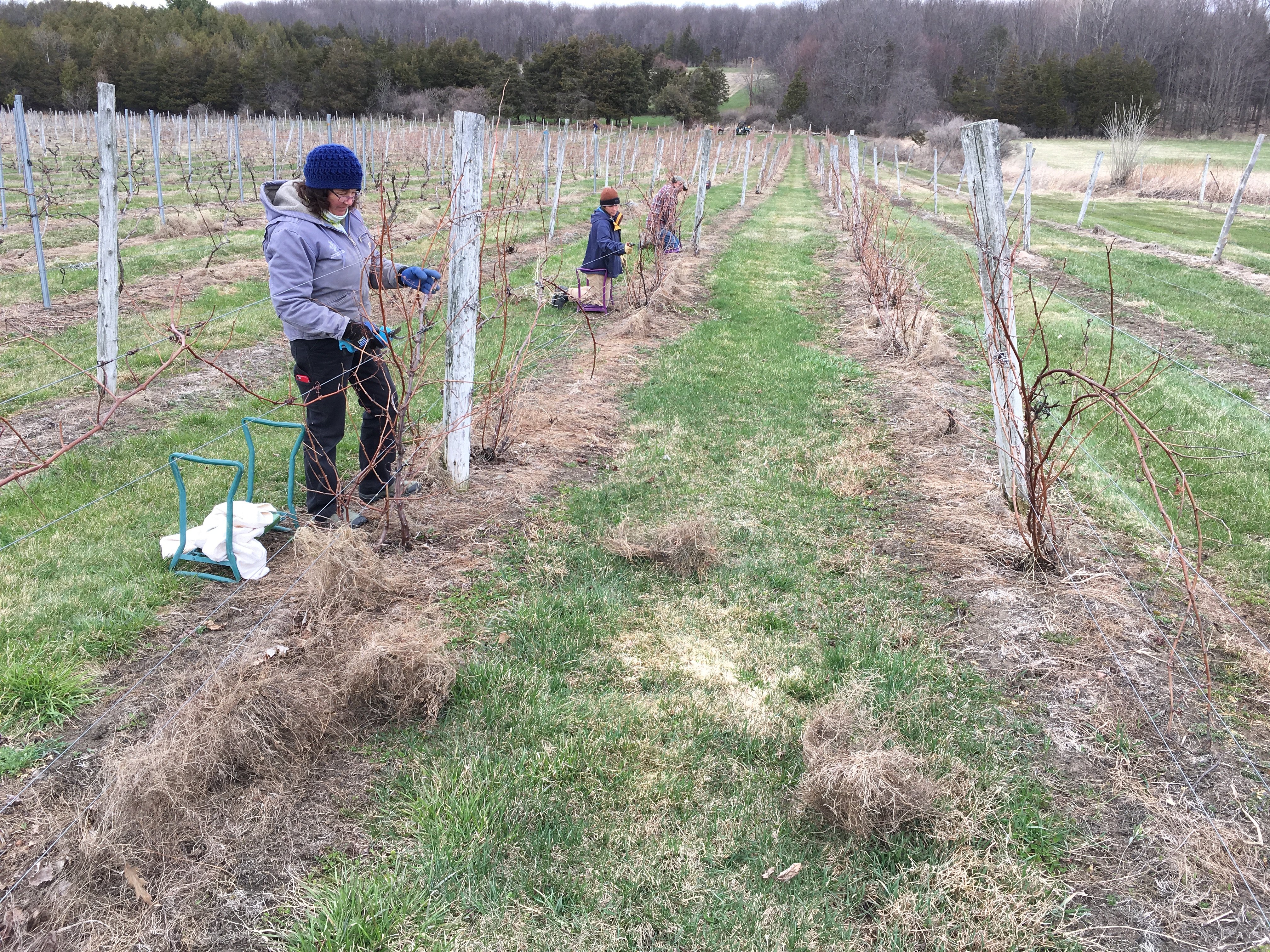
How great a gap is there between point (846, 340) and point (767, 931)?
24.0ft

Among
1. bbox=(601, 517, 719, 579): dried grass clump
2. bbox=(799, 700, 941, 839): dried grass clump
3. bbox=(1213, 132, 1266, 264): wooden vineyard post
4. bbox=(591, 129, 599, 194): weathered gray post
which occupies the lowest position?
bbox=(799, 700, 941, 839): dried grass clump

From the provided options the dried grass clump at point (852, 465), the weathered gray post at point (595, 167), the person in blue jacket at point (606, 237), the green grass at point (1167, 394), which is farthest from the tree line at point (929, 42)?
the dried grass clump at point (852, 465)

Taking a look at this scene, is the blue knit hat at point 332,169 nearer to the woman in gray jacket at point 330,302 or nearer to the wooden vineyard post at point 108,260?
the woman in gray jacket at point 330,302

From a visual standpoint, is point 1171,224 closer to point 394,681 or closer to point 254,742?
point 394,681

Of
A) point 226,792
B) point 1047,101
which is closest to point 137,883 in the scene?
point 226,792

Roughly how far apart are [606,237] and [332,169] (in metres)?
5.57

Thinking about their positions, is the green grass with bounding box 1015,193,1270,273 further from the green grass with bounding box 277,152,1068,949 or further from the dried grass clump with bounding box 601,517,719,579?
the dried grass clump with bounding box 601,517,719,579

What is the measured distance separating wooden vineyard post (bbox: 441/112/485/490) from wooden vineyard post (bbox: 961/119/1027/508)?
99.6 inches

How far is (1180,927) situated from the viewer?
2.16m

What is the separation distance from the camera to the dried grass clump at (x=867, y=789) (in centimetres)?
241

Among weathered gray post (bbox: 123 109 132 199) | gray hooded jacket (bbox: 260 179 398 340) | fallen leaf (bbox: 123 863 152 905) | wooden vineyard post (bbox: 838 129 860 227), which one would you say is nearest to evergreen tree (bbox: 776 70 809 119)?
weathered gray post (bbox: 123 109 132 199)

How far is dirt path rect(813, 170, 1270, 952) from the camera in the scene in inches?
88.7

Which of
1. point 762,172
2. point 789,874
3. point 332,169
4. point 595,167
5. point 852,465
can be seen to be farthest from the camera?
point 762,172

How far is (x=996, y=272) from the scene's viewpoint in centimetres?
395
